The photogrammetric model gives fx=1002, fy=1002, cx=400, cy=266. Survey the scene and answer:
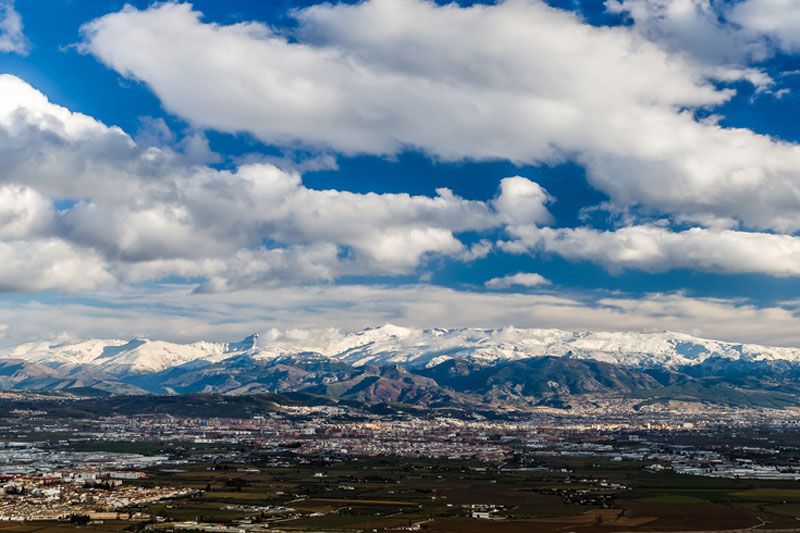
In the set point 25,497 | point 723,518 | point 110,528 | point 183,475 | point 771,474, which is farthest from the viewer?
point 771,474

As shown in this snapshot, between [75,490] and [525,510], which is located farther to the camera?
[75,490]

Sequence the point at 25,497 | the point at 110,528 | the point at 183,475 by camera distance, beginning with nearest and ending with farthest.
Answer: the point at 110,528
the point at 25,497
the point at 183,475

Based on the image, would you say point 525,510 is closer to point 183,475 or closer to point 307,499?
point 307,499

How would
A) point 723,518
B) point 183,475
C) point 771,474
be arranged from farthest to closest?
point 771,474
point 183,475
point 723,518

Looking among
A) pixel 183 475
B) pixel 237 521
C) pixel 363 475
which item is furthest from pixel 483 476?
pixel 237 521

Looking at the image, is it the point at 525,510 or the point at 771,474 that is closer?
the point at 525,510

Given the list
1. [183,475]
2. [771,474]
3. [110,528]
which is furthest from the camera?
[771,474]

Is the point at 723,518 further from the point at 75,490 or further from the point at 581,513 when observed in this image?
the point at 75,490
